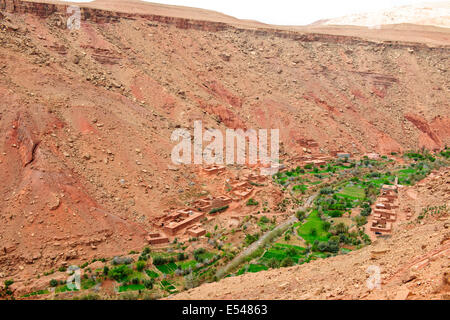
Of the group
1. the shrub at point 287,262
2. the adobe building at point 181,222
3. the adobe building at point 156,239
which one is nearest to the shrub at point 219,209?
the adobe building at point 181,222

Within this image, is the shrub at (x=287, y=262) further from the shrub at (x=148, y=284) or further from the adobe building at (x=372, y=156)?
the adobe building at (x=372, y=156)

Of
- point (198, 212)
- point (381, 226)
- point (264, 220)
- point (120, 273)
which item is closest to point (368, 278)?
point (120, 273)

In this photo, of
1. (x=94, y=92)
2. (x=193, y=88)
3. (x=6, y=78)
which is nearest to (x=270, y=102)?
(x=193, y=88)

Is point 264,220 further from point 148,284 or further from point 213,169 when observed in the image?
point 148,284

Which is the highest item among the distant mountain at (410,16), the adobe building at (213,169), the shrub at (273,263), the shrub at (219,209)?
the distant mountain at (410,16)

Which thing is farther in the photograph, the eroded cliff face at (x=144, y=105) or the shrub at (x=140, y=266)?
the eroded cliff face at (x=144, y=105)

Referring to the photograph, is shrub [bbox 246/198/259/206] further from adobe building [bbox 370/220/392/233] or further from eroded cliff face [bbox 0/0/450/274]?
adobe building [bbox 370/220/392/233]

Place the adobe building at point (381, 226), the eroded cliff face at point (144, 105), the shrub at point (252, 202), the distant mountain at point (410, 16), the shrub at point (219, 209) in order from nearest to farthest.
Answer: the eroded cliff face at point (144, 105) < the adobe building at point (381, 226) < the shrub at point (219, 209) < the shrub at point (252, 202) < the distant mountain at point (410, 16)
